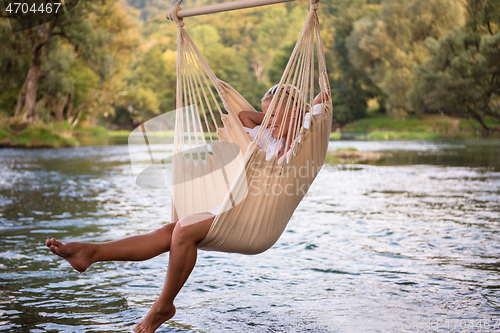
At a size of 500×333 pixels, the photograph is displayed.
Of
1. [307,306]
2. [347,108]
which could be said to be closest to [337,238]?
[307,306]

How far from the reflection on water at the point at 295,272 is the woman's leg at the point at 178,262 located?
0.13 metres

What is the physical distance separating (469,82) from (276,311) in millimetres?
18452

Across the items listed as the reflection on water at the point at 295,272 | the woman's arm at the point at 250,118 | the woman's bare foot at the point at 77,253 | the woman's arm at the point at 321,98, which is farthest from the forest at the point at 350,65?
the woman's bare foot at the point at 77,253

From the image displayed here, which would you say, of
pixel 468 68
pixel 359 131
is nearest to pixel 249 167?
pixel 468 68

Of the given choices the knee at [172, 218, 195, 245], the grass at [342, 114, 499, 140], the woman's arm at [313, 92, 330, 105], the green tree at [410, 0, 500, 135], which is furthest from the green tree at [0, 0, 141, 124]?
the knee at [172, 218, 195, 245]

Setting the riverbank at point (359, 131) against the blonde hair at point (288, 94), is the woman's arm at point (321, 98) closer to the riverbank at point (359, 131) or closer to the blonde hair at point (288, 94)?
the blonde hair at point (288, 94)

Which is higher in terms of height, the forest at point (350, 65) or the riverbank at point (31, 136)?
the forest at point (350, 65)

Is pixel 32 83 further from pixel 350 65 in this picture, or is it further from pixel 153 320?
pixel 350 65

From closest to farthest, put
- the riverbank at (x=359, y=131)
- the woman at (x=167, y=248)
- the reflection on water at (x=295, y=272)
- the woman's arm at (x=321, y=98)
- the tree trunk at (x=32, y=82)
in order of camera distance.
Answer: the woman at (x=167, y=248) → the reflection on water at (x=295, y=272) → the woman's arm at (x=321, y=98) → the riverbank at (x=359, y=131) → the tree trunk at (x=32, y=82)

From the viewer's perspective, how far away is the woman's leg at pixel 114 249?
1880mm

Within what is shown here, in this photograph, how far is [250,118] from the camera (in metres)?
2.61

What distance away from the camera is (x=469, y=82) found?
61.8 ft

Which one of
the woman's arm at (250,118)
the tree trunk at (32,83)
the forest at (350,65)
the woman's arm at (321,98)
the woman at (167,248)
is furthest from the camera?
the forest at (350,65)

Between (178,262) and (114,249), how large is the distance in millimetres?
232
